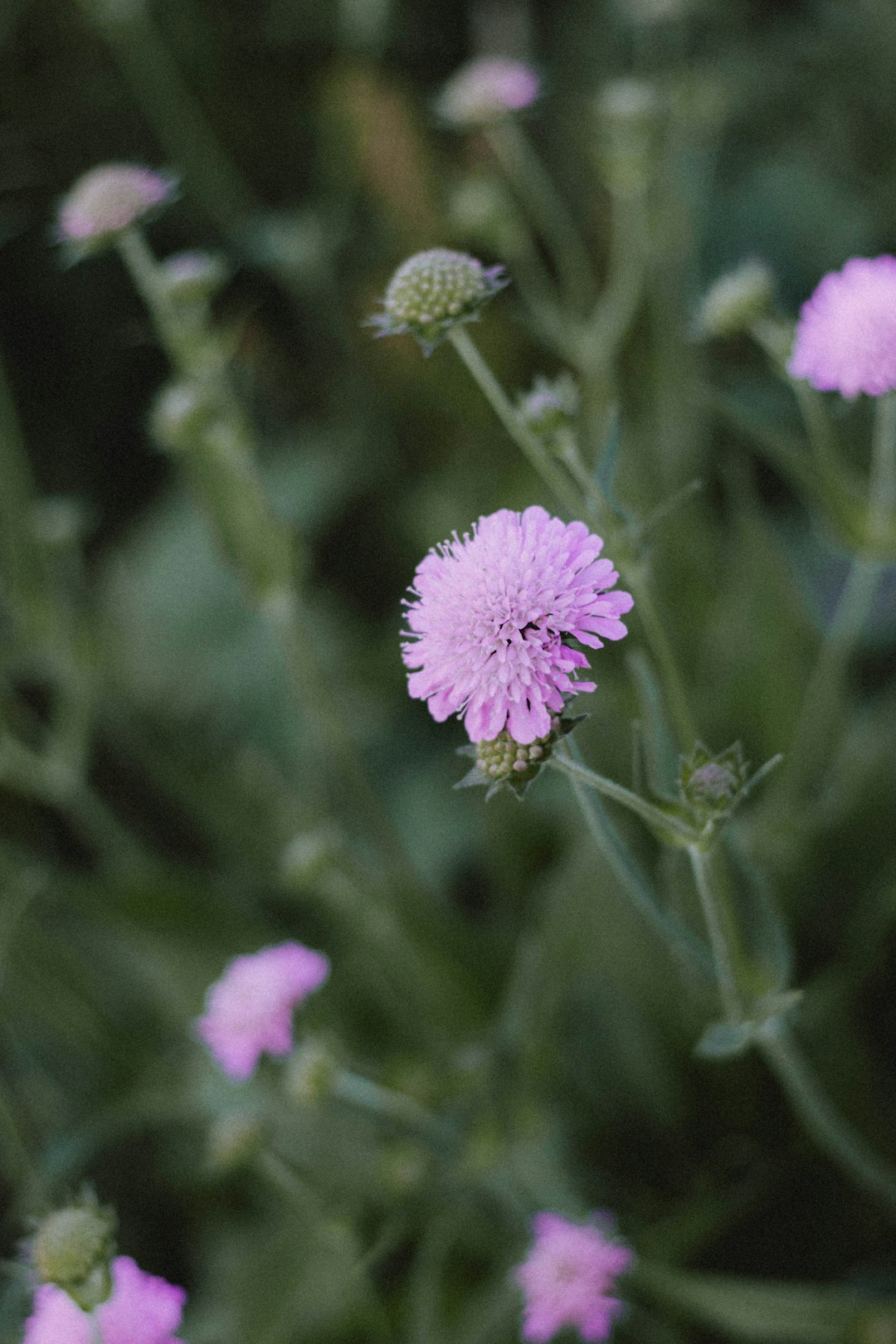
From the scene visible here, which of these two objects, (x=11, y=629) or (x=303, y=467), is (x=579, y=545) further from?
(x=303, y=467)

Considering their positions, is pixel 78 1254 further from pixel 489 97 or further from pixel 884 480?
pixel 489 97

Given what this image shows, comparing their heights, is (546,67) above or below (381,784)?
above

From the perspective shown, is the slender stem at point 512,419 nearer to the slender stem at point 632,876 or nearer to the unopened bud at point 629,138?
the slender stem at point 632,876

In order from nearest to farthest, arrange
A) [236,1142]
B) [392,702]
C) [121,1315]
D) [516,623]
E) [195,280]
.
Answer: [516,623] < [121,1315] < [236,1142] < [195,280] < [392,702]

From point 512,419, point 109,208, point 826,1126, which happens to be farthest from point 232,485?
point 826,1126

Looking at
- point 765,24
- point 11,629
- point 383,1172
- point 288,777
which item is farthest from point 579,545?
point 765,24

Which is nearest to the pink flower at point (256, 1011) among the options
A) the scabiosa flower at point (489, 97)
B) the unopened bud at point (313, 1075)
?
the unopened bud at point (313, 1075)

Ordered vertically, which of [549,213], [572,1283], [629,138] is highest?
[549,213]

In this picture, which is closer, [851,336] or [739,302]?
[851,336]
